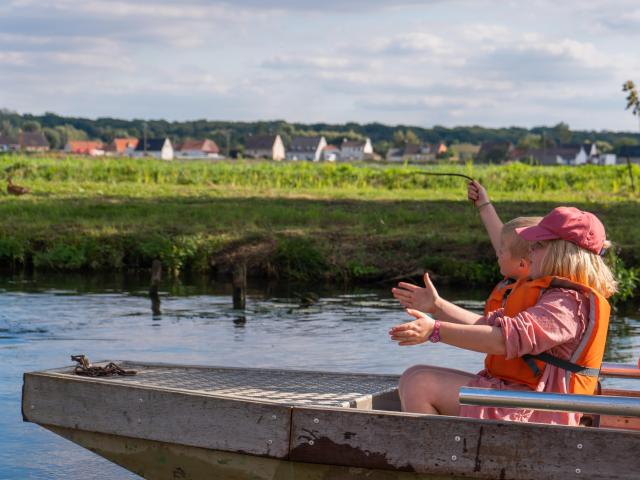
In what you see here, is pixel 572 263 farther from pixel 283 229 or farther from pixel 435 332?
pixel 283 229

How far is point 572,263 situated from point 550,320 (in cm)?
29

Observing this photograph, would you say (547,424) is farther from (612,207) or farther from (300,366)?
(612,207)

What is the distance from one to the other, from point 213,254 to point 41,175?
21.5m

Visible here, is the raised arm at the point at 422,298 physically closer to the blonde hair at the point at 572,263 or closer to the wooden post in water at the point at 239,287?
the blonde hair at the point at 572,263

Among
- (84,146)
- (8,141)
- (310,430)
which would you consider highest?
(8,141)

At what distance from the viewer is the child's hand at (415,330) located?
5.02m

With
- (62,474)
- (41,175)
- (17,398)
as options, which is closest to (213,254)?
(17,398)

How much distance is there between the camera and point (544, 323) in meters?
5.21

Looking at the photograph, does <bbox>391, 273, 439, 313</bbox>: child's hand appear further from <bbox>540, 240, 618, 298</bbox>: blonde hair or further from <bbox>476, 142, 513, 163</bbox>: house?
<bbox>476, 142, 513, 163</bbox>: house

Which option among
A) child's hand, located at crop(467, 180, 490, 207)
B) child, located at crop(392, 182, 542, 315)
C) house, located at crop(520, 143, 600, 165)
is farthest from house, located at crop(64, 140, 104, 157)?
child, located at crop(392, 182, 542, 315)

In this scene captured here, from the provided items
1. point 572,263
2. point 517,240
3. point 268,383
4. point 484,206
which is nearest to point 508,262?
point 517,240

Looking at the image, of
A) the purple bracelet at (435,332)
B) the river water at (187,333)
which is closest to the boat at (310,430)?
the purple bracelet at (435,332)

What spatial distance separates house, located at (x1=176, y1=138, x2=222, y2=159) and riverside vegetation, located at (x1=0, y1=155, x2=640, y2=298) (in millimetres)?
115190

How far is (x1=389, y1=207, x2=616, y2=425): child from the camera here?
5.18 metres
